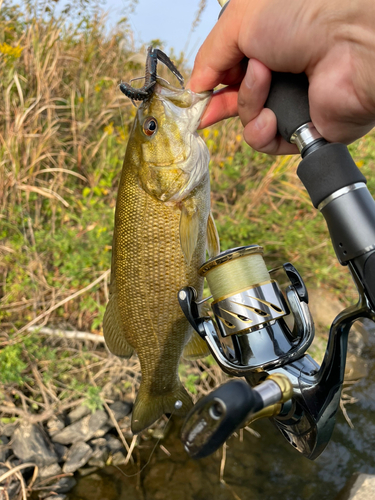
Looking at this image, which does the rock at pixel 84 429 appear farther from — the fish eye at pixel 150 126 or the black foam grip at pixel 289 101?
the black foam grip at pixel 289 101

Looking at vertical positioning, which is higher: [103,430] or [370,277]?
[370,277]

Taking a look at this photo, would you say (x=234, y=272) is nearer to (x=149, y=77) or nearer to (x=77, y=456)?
(x=149, y=77)

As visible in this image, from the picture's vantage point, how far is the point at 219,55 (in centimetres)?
146

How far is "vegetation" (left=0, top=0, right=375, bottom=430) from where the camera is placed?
333 cm

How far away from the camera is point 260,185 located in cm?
399

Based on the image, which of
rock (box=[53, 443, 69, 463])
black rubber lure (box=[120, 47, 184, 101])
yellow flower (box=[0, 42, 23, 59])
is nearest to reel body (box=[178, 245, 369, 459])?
black rubber lure (box=[120, 47, 184, 101])

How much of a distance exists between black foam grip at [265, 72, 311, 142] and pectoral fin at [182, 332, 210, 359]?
0.95m

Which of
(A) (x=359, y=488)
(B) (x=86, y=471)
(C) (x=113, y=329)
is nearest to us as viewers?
(C) (x=113, y=329)

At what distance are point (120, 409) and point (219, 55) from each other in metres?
2.86

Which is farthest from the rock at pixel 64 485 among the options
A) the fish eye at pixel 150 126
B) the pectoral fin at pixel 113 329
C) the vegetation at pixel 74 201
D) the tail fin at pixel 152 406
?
the fish eye at pixel 150 126

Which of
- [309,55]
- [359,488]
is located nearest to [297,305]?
[309,55]

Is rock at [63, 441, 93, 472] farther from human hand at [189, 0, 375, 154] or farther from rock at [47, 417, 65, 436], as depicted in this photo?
human hand at [189, 0, 375, 154]

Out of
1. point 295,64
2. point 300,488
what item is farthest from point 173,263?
point 300,488

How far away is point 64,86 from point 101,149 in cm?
73
